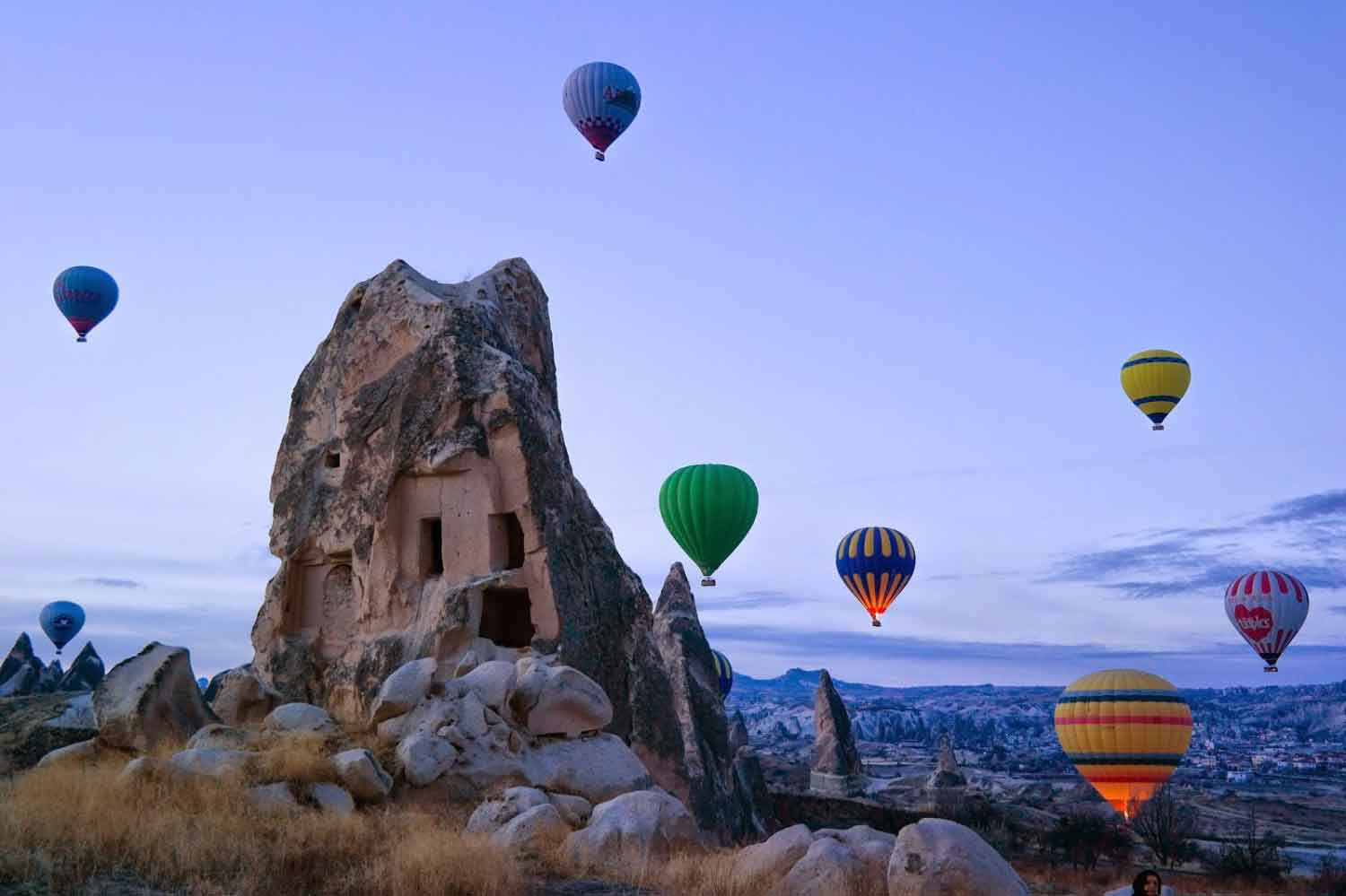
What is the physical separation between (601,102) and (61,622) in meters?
34.3

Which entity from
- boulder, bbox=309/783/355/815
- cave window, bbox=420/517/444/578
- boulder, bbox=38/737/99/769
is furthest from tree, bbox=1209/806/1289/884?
boulder, bbox=38/737/99/769

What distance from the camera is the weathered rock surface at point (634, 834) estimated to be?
970 cm

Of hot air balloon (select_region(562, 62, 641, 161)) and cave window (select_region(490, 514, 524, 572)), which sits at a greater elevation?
hot air balloon (select_region(562, 62, 641, 161))

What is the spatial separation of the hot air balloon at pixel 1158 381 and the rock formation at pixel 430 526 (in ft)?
68.1

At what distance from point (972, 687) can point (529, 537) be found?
181942 mm

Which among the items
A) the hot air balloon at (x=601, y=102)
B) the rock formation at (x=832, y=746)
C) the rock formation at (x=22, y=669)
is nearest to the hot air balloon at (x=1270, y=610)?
the rock formation at (x=832, y=746)

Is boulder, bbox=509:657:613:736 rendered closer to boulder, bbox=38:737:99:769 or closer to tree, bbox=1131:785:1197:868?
boulder, bbox=38:737:99:769

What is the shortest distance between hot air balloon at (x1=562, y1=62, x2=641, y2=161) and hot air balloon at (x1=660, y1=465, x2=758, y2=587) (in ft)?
26.2

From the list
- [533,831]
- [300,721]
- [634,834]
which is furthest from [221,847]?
[300,721]

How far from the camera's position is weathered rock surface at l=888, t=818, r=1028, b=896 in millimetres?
8133

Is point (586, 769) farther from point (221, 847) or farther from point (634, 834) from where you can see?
point (221, 847)

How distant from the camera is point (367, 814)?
10883 mm

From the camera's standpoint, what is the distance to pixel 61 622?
165 ft

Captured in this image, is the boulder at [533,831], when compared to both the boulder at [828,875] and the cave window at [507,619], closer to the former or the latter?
the boulder at [828,875]
